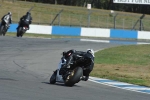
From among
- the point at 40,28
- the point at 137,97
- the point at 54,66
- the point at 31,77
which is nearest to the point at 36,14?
the point at 40,28

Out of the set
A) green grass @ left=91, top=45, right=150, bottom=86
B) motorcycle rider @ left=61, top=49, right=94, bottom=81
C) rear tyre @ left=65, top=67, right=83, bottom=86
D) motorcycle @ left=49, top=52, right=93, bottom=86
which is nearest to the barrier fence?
green grass @ left=91, top=45, right=150, bottom=86

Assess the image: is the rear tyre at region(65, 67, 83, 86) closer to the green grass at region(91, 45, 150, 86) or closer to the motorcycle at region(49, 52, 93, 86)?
the motorcycle at region(49, 52, 93, 86)

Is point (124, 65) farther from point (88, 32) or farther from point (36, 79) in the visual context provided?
point (88, 32)

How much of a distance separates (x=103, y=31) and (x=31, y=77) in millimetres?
25815

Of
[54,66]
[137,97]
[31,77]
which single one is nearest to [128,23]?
[54,66]

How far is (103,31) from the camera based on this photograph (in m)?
40.0

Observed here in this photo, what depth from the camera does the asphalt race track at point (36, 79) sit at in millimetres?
10445

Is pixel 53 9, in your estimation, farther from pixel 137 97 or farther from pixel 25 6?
pixel 137 97

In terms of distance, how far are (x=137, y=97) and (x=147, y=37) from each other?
3027 cm

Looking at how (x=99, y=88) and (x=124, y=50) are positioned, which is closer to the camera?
(x=99, y=88)

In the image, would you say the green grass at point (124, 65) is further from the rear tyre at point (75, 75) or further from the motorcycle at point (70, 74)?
the rear tyre at point (75, 75)

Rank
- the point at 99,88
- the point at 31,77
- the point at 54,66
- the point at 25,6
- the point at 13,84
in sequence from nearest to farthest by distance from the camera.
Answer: the point at 13,84 → the point at 99,88 → the point at 31,77 → the point at 54,66 → the point at 25,6

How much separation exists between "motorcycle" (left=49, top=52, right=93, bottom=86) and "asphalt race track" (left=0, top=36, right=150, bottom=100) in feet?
0.56

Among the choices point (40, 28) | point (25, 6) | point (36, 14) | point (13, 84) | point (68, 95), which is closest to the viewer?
point (68, 95)
